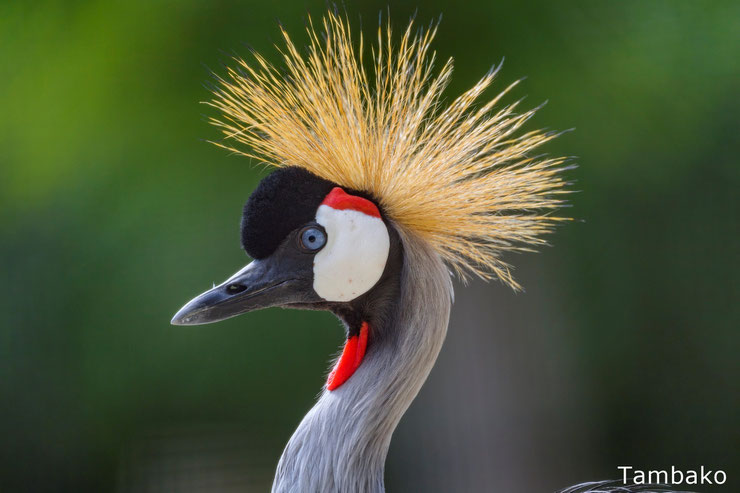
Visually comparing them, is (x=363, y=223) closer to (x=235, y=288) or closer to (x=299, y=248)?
(x=299, y=248)

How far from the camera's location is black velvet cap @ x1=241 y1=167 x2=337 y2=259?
3.80 ft

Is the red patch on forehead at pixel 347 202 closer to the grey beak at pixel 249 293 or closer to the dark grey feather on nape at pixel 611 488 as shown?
the grey beak at pixel 249 293

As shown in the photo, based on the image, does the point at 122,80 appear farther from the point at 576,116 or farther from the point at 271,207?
the point at 271,207

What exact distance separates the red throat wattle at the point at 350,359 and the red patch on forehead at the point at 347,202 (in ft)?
0.58

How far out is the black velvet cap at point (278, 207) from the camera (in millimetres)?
1158

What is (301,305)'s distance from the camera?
4.07ft

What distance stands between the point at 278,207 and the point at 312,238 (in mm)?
68

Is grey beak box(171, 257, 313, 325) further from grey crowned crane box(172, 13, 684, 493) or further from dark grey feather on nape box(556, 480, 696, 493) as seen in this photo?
dark grey feather on nape box(556, 480, 696, 493)

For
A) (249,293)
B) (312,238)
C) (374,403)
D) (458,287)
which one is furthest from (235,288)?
(458,287)

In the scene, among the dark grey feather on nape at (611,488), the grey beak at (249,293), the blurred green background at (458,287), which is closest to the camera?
the grey beak at (249,293)

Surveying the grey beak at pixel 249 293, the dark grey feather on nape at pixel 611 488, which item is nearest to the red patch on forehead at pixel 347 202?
the grey beak at pixel 249 293

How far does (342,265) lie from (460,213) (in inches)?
8.0

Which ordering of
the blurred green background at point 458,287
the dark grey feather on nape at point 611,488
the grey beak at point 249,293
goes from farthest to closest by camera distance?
the blurred green background at point 458,287
the dark grey feather on nape at point 611,488
the grey beak at point 249,293

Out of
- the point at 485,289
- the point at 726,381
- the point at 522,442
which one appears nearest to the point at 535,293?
the point at 485,289
